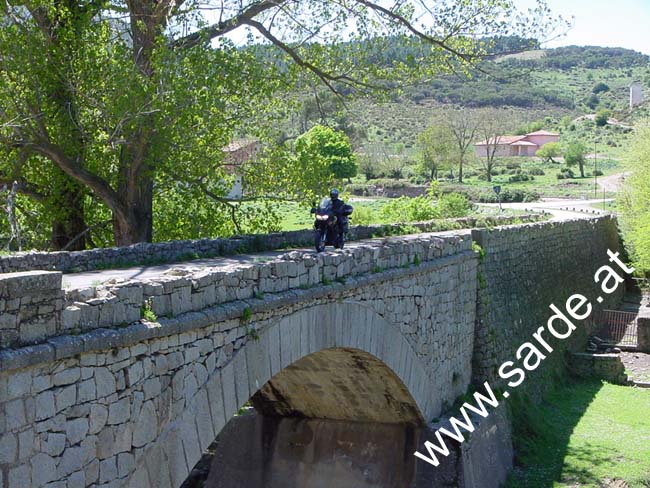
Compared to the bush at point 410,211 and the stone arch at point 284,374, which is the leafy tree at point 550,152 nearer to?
the bush at point 410,211

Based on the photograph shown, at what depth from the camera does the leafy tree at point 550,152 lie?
8444 cm

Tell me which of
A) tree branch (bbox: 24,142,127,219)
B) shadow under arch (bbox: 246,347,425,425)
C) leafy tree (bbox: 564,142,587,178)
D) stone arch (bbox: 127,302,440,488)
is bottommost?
shadow under arch (bbox: 246,347,425,425)

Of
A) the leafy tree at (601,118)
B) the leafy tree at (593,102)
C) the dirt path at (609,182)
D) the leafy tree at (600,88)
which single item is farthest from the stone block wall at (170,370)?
the leafy tree at (600,88)

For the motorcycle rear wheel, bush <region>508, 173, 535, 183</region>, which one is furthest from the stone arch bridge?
bush <region>508, 173, 535, 183</region>

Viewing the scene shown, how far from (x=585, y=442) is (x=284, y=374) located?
7.12 m

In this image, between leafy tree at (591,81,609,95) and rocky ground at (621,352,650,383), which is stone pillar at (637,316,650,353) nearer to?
rocky ground at (621,352,650,383)

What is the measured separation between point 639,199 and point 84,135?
2512 centimetres

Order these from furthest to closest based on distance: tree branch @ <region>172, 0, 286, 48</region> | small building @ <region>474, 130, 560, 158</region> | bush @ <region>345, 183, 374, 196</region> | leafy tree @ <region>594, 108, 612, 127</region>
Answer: leafy tree @ <region>594, 108, 612, 127</region> → small building @ <region>474, 130, 560, 158</region> → bush @ <region>345, 183, 374, 196</region> → tree branch @ <region>172, 0, 286, 48</region>

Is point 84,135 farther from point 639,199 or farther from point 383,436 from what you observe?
point 639,199

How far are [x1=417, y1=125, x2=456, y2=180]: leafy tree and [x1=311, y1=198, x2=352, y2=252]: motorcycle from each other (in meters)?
54.6

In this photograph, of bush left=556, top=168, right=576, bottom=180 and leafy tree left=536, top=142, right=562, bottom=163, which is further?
leafy tree left=536, top=142, right=562, bottom=163

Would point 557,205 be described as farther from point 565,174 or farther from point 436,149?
point 565,174

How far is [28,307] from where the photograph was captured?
21.0 feet

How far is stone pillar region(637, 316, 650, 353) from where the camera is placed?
89.8 ft
